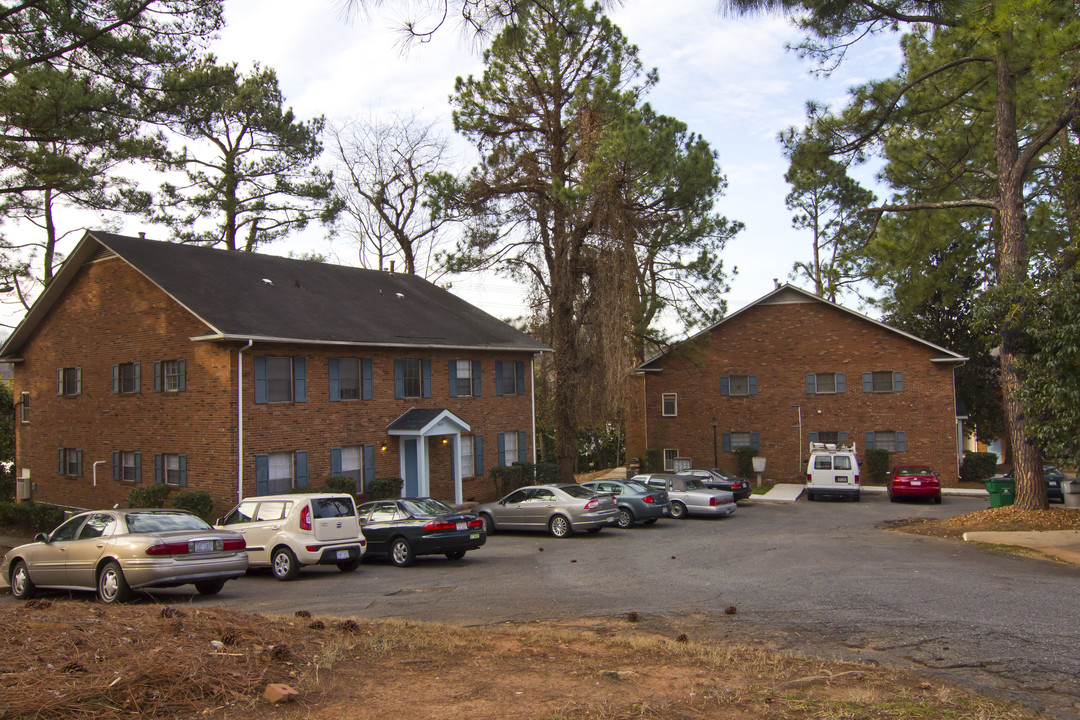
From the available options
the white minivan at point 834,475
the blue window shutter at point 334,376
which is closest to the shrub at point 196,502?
the blue window shutter at point 334,376

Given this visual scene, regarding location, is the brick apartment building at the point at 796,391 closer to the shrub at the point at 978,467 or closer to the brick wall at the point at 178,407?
the shrub at the point at 978,467

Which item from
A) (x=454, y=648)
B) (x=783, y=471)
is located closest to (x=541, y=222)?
(x=783, y=471)

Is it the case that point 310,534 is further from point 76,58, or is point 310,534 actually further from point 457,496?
point 457,496

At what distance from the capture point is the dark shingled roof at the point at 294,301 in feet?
74.7

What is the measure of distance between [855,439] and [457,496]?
2004cm

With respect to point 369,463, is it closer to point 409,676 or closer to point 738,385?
point 409,676

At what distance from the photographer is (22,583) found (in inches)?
523

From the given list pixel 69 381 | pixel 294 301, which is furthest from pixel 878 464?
pixel 69 381

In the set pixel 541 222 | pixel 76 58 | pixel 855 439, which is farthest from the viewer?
pixel 855 439

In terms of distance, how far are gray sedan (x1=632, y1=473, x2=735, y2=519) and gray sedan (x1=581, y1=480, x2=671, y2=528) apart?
1.78 m

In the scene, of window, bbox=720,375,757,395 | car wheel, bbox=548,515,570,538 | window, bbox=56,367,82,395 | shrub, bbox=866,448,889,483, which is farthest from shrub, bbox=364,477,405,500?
shrub, bbox=866,448,889,483

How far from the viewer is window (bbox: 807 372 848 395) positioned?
124 ft

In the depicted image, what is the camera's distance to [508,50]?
9.41m

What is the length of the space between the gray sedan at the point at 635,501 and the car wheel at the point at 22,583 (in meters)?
12.6
